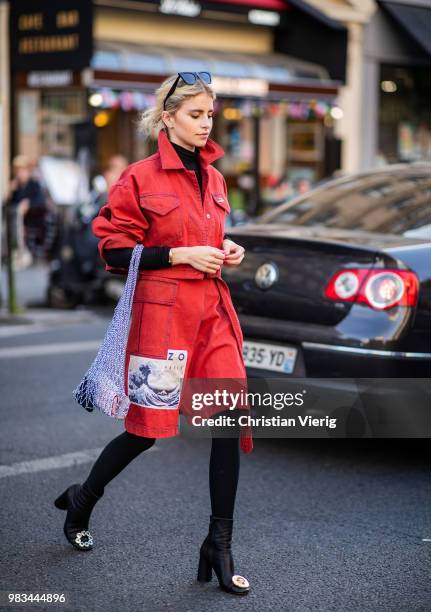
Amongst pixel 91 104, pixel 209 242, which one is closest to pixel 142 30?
pixel 91 104

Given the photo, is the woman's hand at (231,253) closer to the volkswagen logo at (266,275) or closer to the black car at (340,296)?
the black car at (340,296)

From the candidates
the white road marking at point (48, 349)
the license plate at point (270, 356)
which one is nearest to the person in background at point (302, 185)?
the white road marking at point (48, 349)

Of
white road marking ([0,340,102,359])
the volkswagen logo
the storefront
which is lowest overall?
white road marking ([0,340,102,359])

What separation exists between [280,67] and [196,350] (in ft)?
52.5

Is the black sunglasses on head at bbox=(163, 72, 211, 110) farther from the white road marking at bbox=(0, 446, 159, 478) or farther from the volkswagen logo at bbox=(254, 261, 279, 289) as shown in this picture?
the white road marking at bbox=(0, 446, 159, 478)

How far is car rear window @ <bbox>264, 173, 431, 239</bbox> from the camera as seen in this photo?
5902 mm

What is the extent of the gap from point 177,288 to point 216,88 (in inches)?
533

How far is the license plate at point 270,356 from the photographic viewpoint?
5477 mm

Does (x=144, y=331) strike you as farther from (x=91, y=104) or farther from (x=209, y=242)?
(x=91, y=104)

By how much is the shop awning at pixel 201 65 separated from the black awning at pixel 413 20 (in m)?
2.05

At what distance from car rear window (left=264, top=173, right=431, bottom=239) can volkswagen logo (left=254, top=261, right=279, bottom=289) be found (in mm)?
635

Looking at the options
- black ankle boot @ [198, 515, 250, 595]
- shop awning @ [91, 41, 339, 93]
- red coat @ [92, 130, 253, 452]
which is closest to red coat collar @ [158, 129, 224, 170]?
red coat @ [92, 130, 253, 452]

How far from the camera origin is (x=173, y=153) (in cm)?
392

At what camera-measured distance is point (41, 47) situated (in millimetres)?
15445
